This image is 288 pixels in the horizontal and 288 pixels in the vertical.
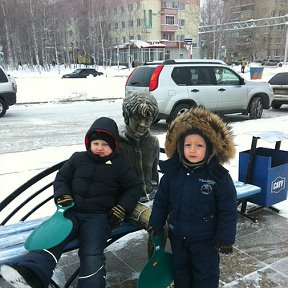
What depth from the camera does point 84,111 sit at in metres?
13.5

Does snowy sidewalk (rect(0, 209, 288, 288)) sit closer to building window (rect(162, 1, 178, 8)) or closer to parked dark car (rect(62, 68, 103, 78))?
parked dark car (rect(62, 68, 103, 78))

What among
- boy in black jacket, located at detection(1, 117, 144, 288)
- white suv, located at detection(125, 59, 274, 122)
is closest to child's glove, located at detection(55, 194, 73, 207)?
boy in black jacket, located at detection(1, 117, 144, 288)

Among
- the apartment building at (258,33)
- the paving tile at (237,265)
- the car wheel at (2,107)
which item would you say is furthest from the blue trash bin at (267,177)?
the apartment building at (258,33)

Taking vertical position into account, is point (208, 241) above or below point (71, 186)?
below

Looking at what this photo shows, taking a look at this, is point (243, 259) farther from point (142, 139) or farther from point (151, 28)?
point (151, 28)

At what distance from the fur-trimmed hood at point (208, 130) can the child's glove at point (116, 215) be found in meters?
0.55

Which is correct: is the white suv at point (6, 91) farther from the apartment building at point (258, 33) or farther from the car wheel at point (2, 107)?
the apartment building at point (258, 33)

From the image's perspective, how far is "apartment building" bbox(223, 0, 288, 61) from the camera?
72.8 m

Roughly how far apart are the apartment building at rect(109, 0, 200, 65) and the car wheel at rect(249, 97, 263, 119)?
43685 millimetres

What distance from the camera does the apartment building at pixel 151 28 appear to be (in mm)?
57156

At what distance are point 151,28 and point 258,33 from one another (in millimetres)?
24660

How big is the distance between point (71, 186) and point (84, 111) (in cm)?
1111

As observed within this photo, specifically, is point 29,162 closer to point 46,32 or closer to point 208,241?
point 208,241

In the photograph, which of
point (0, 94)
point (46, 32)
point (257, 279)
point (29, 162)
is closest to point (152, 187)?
point (257, 279)
